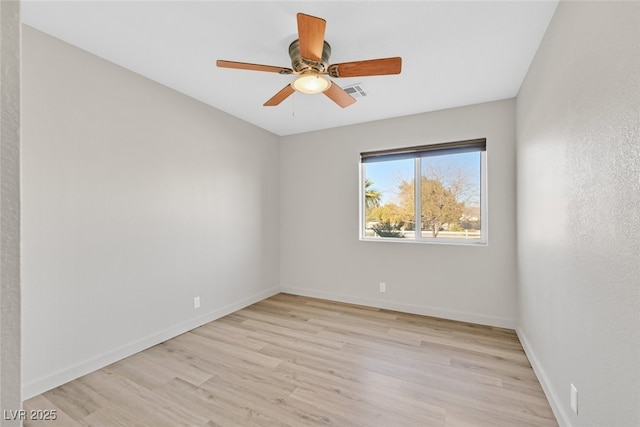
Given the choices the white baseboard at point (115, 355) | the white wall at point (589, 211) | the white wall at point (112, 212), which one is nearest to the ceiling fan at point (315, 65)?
the white wall at point (589, 211)

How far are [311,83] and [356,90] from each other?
855 mm

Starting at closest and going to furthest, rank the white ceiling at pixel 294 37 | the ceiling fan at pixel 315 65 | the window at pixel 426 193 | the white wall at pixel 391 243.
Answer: the ceiling fan at pixel 315 65 → the white ceiling at pixel 294 37 → the white wall at pixel 391 243 → the window at pixel 426 193

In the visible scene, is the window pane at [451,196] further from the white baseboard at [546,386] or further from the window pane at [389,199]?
the white baseboard at [546,386]

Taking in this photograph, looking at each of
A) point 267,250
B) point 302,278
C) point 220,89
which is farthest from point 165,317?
point 220,89

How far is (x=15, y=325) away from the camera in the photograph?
350 millimetres

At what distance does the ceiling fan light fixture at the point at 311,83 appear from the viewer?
6.60 ft

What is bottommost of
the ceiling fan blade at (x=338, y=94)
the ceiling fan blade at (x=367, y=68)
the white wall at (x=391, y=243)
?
the white wall at (x=391, y=243)

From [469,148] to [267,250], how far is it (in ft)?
9.69

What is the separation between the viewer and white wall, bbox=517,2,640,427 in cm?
104

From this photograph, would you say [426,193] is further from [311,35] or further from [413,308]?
[311,35]

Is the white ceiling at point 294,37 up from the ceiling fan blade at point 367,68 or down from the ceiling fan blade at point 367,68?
up

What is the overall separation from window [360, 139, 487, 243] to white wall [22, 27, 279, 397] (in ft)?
Result: 6.13

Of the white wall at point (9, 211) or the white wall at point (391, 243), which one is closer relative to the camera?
the white wall at point (9, 211)

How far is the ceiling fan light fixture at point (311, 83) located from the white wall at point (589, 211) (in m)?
1.44
